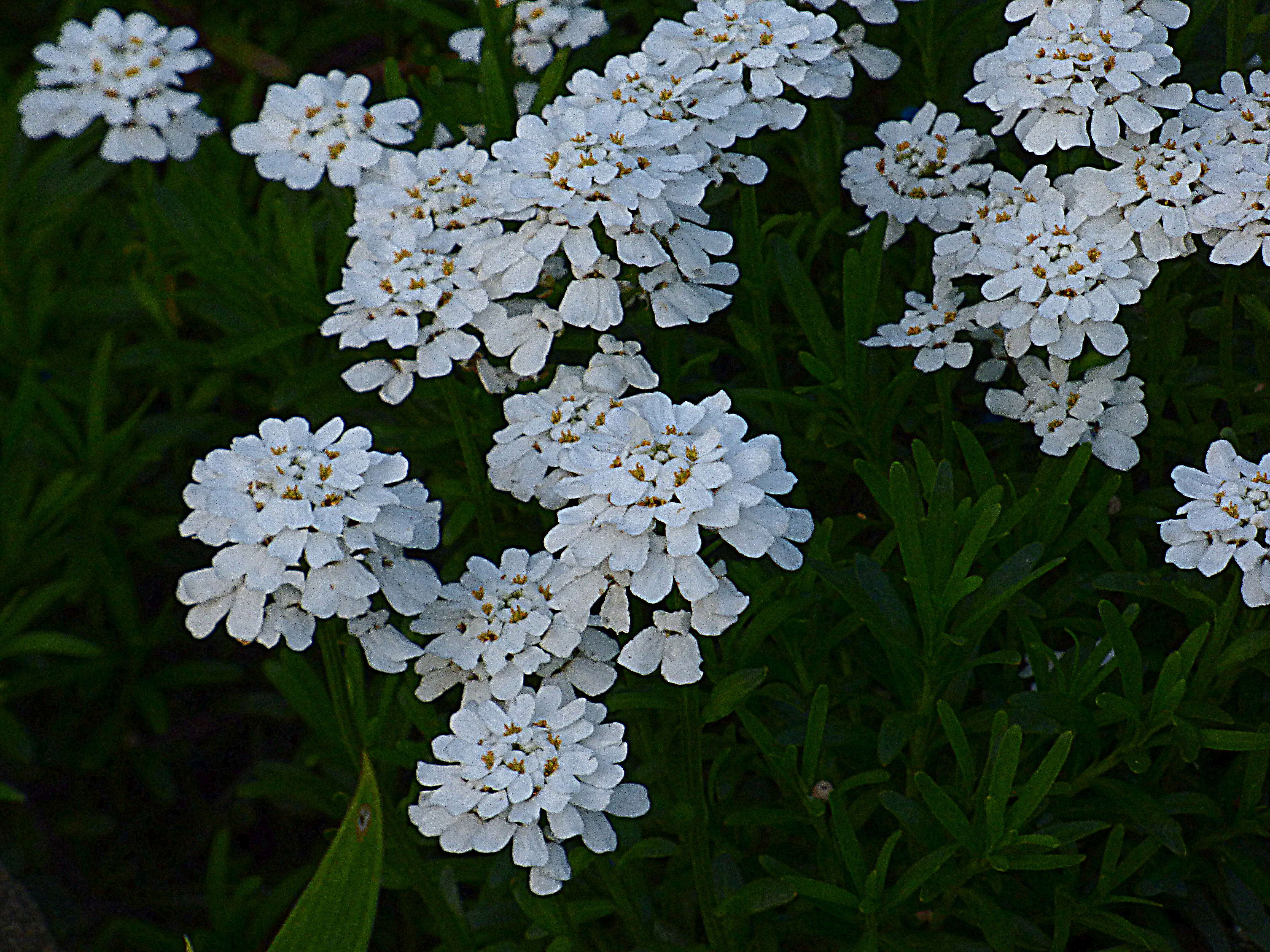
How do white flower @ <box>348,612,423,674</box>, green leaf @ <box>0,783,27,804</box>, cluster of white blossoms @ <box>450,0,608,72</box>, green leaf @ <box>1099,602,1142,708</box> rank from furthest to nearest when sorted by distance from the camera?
cluster of white blossoms @ <box>450,0,608,72</box>
green leaf @ <box>0,783,27,804</box>
green leaf @ <box>1099,602,1142,708</box>
white flower @ <box>348,612,423,674</box>

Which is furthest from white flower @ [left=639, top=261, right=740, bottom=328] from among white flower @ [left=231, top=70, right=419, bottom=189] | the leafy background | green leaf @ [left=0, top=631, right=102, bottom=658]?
green leaf @ [left=0, top=631, right=102, bottom=658]

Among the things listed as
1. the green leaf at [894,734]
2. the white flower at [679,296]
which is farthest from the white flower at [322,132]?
the green leaf at [894,734]

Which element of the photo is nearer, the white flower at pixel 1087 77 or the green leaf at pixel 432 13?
the white flower at pixel 1087 77

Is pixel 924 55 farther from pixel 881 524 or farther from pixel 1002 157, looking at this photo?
pixel 881 524

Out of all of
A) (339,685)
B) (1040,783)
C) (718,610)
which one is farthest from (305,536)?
(1040,783)

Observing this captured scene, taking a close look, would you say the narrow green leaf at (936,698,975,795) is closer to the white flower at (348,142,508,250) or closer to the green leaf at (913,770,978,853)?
the green leaf at (913,770,978,853)

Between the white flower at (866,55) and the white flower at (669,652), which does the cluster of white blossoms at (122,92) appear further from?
the white flower at (669,652)

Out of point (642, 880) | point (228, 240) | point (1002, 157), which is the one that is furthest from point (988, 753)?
point (228, 240)
